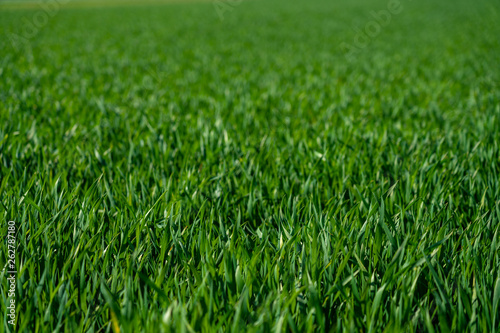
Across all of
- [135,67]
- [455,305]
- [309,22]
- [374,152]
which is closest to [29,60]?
[135,67]

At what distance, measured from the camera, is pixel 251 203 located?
1879 millimetres

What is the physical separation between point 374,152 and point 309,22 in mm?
17029

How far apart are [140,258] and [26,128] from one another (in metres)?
2.10

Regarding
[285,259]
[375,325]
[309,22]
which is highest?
[309,22]

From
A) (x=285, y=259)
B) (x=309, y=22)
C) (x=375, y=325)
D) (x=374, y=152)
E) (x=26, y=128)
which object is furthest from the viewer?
(x=309, y=22)

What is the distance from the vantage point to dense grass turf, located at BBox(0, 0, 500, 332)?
3.88 feet

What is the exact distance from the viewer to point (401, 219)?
160 cm

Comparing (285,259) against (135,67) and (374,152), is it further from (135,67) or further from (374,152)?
(135,67)

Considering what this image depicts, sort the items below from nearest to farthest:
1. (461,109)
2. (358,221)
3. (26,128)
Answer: (358,221) < (26,128) < (461,109)

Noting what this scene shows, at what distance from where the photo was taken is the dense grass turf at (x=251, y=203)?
3.88ft

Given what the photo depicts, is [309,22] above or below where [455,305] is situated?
above

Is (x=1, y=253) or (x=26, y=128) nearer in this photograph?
(x=1, y=253)

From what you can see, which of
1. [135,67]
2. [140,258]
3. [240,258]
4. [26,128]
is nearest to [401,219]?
[240,258]

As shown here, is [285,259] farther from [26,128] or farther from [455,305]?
[26,128]
